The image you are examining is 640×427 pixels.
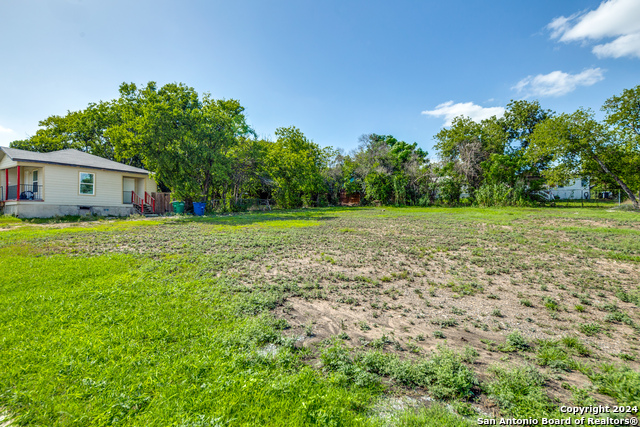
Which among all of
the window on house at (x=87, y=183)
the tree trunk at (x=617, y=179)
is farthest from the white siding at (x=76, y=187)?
the tree trunk at (x=617, y=179)

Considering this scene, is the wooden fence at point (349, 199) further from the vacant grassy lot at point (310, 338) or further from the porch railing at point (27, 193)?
the vacant grassy lot at point (310, 338)

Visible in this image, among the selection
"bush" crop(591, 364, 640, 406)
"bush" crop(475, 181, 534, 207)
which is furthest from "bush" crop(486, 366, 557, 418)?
"bush" crop(475, 181, 534, 207)

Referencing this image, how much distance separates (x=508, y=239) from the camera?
25.5ft

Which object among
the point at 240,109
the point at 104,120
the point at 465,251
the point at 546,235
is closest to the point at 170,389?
the point at 465,251

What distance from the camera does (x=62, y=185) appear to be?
16047 millimetres

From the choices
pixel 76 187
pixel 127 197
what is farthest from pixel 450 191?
pixel 76 187

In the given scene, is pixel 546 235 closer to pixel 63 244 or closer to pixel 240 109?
pixel 63 244

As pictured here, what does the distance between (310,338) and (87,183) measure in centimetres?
2086

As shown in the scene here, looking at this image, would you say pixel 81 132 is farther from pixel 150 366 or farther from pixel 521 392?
pixel 521 392

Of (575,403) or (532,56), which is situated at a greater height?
(532,56)

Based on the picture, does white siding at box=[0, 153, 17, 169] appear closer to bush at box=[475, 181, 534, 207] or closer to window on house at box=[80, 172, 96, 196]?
window on house at box=[80, 172, 96, 196]

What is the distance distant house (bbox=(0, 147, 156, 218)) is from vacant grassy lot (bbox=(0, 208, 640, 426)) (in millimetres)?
13081

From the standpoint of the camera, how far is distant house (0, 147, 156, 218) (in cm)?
1488

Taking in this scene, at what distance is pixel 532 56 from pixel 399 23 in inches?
315
